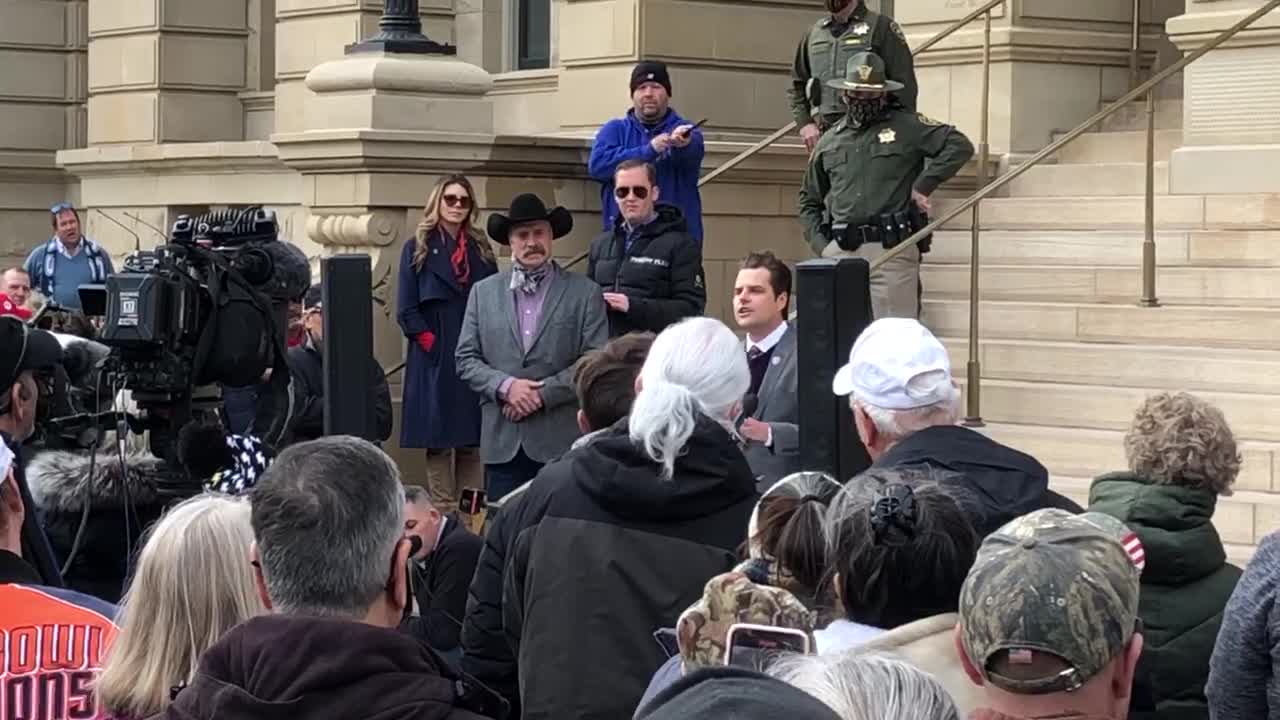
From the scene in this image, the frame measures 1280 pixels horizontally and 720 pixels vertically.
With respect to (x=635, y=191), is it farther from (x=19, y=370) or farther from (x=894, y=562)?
(x=894, y=562)

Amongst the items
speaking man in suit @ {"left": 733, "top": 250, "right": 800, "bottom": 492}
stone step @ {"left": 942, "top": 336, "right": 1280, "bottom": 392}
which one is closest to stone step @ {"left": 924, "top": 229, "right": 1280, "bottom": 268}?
stone step @ {"left": 942, "top": 336, "right": 1280, "bottom": 392}

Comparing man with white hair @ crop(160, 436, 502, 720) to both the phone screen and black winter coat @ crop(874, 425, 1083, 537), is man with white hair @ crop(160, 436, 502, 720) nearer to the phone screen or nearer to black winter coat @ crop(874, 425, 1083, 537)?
the phone screen

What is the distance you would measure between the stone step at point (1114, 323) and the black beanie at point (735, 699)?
8.60 metres

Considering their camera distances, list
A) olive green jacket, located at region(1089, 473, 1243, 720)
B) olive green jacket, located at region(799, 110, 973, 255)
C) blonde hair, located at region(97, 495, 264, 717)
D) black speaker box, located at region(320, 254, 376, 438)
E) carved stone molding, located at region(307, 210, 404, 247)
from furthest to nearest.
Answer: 1. carved stone molding, located at region(307, 210, 404, 247)
2. olive green jacket, located at region(799, 110, 973, 255)
3. black speaker box, located at region(320, 254, 376, 438)
4. olive green jacket, located at region(1089, 473, 1243, 720)
5. blonde hair, located at region(97, 495, 264, 717)

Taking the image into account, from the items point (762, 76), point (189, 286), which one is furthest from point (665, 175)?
point (189, 286)

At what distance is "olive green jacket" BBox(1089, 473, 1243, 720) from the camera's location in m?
5.39

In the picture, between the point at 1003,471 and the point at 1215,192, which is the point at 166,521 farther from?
the point at 1215,192

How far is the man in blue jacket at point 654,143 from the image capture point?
11.9 metres

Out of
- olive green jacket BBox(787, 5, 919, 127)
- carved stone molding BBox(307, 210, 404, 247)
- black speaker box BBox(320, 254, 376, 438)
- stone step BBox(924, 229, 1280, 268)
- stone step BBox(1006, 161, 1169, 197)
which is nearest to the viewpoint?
black speaker box BBox(320, 254, 376, 438)

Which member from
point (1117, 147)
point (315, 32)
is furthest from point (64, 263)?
point (1117, 147)

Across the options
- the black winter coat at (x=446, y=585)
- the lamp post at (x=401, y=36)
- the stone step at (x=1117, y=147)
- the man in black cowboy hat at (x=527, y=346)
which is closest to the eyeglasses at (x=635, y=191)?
the man in black cowboy hat at (x=527, y=346)

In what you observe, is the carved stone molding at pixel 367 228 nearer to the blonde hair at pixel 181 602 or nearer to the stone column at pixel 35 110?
the blonde hair at pixel 181 602

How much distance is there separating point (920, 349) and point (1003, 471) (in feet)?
1.08

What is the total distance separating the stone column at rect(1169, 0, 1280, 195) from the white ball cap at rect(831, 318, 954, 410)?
273 inches
